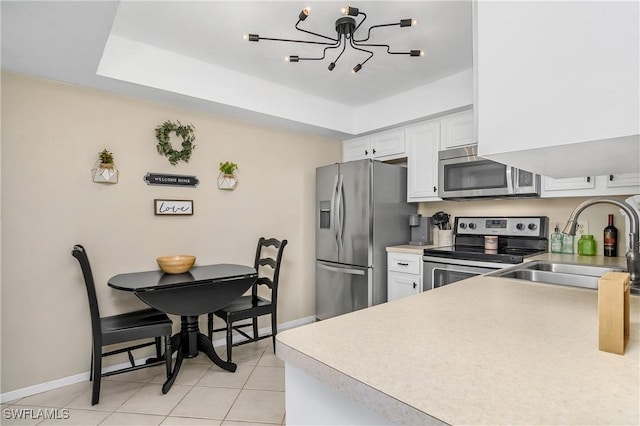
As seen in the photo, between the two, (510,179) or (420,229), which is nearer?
(510,179)

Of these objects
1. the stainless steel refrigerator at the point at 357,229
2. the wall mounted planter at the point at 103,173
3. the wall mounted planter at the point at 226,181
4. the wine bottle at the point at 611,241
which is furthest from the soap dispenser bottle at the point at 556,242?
the wall mounted planter at the point at 103,173

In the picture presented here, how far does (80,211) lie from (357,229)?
7.74 ft

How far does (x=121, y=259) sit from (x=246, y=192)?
126 cm

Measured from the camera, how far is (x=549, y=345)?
2.53 feet

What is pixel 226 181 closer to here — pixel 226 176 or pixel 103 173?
pixel 226 176

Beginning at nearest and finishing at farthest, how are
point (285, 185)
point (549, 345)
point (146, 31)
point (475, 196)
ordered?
point (549, 345), point (146, 31), point (475, 196), point (285, 185)

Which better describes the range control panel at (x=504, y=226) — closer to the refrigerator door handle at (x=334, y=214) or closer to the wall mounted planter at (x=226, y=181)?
the refrigerator door handle at (x=334, y=214)

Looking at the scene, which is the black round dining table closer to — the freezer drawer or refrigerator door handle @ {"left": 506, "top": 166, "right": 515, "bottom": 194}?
the freezer drawer

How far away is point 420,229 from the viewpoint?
372cm

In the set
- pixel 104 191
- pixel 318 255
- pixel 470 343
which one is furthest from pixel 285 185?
pixel 470 343

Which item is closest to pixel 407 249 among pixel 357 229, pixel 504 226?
pixel 357 229

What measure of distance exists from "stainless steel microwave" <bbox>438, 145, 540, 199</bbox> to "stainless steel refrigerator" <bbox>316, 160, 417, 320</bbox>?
0.52 metres

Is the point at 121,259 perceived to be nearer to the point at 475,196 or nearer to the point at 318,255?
the point at 318,255

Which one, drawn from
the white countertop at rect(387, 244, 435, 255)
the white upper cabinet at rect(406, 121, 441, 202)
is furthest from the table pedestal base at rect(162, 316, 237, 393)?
the white upper cabinet at rect(406, 121, 441, 202)
